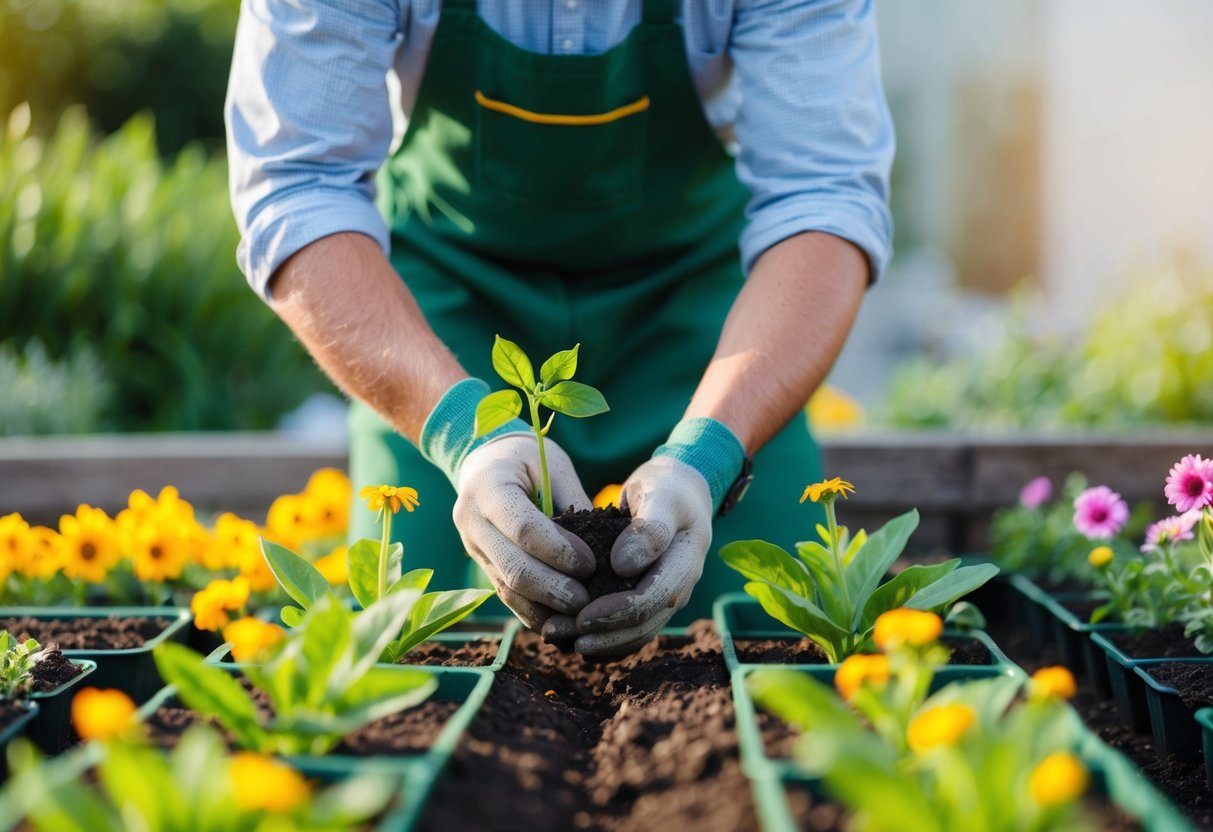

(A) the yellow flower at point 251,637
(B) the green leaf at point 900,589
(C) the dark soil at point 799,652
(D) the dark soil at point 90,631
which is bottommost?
(D) the dark soil at point 90,631

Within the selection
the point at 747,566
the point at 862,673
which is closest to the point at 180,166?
the point at 747,566

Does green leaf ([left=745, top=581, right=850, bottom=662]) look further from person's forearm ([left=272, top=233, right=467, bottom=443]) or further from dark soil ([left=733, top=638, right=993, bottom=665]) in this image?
person's forearm ([left=272, top=233, right=467, bottom=443])

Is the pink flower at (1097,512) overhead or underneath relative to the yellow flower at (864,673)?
underneath

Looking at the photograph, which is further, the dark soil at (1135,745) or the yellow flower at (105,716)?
the dark soil at (1135,745)

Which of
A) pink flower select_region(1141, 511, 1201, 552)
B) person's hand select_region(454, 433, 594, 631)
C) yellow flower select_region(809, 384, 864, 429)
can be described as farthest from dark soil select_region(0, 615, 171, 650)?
yellow flower select_region(809, 384, 864, 429)

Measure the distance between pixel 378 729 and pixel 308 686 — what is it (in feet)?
0.33

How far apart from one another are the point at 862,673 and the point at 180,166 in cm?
403

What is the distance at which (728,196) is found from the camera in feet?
7.48

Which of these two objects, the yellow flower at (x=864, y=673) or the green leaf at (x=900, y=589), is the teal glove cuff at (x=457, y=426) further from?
the yellow flower at (x=864, y=673)

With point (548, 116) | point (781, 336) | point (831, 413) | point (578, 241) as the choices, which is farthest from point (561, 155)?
point (831, 413)

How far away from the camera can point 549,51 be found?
197 centimetres

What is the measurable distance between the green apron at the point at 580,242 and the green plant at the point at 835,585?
65cm

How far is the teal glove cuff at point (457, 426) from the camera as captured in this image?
5.20 feet

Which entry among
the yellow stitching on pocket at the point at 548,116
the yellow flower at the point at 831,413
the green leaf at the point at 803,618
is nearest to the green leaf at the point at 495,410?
the green leaf at the point at 803,618
